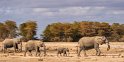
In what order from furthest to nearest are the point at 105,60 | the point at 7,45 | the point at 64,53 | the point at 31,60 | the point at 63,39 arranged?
the point at 63,39 < the point at 7,45 < the point at 64,53 < the point at 31,60 < the point at 105,60

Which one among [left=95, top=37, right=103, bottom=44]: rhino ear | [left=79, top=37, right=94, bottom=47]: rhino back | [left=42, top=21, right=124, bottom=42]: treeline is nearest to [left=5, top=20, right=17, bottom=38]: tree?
[left=42, top=21, right=124, bottom=42]: treeline

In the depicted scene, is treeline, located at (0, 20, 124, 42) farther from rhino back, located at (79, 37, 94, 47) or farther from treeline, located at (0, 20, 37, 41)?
rhino back, located at (79, 37, 94, 47)

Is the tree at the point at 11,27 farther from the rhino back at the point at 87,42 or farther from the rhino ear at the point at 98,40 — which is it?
the rhino ear at the point at 98,40

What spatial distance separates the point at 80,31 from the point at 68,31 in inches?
102

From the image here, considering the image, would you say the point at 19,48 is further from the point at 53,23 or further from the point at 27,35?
the point at 53,23

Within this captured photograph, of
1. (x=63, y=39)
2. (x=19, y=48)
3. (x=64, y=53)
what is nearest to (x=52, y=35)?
(x=63, y=39)

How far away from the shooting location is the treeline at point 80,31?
3329 inches

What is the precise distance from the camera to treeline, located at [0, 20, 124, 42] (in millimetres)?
84625

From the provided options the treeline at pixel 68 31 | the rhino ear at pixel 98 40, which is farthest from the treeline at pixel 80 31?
the rhino ear at pixel 98 40

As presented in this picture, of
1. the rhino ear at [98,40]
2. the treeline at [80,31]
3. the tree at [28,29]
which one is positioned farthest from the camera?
the tree at [28,29]

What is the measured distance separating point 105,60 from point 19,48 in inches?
862

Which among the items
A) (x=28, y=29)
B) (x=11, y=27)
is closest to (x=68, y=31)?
(x=28, y=29)

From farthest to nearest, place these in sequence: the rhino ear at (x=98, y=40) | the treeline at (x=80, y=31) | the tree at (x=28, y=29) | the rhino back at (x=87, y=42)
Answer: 1. the tree at (x=28, y=29)
2. the treeline at (x=80, y=31)
3. the rhino back at (x=87, y=42)
4. the rhino ear at (x=98, y=40)

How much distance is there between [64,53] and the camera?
149 feet
